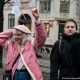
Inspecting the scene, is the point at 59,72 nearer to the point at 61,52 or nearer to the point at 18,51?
the point at 61,52

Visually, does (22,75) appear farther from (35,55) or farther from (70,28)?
(70,28)

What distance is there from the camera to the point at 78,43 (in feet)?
17.9

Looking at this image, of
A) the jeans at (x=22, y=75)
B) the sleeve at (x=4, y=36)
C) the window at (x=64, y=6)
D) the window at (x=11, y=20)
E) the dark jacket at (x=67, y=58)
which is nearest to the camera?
the dark jacket at (x=67, y=58)

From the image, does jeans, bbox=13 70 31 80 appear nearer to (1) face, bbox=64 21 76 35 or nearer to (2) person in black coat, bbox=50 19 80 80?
(2) person in black coat, bbox=50 19 80 80

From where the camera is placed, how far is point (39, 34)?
554cm

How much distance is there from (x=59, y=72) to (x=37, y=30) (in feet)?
2.08

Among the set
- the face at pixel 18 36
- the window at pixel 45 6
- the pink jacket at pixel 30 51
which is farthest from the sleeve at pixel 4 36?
the window at pixel 45 6

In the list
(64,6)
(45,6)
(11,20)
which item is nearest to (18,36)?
(64,6)

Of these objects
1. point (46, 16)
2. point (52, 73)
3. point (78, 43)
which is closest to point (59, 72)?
point (52, 73)

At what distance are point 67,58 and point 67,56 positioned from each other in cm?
3

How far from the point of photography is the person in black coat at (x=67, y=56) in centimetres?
541

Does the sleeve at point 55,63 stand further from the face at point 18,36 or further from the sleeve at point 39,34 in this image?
the face at point 18,36

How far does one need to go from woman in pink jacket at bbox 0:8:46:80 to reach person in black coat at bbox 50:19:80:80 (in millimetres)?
240

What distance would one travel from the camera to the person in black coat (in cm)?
541
